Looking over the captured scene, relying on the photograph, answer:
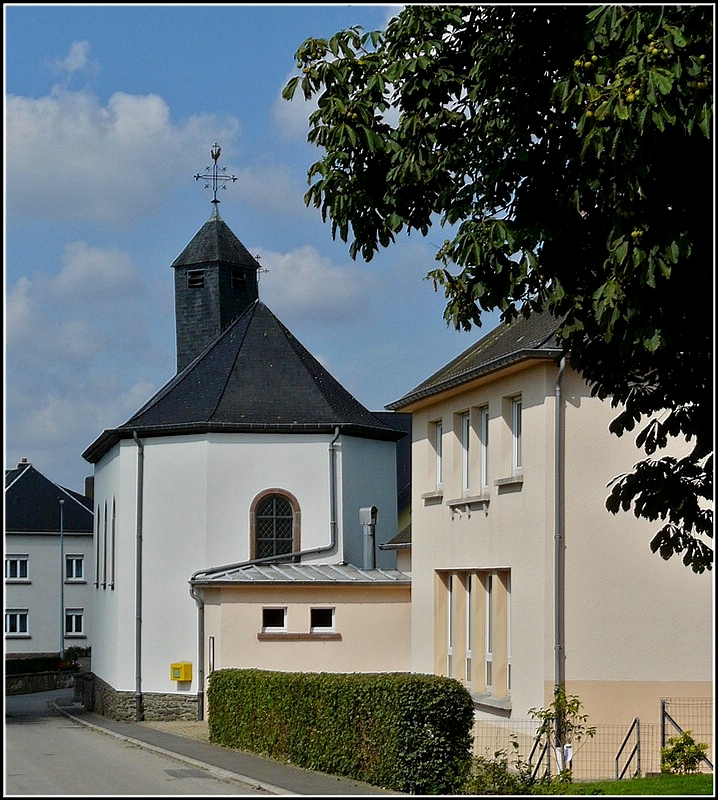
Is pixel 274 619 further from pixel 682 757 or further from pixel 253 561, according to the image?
pixel 682 757

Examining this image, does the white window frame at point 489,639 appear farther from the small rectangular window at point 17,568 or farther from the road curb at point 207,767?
the small rectangular window at point 17,568

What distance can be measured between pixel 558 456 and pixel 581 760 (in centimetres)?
402

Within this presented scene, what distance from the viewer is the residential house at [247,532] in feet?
88.3

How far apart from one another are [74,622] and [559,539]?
5234cm

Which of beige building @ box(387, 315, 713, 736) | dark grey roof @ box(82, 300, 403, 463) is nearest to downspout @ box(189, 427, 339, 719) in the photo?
dark grey roof @ box(82, 300, 403, 463)

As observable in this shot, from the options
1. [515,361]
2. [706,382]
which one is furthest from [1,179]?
[515,361]

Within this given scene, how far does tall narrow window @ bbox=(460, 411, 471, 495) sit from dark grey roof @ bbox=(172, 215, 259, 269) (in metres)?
17.4

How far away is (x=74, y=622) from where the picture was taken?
2608 inches

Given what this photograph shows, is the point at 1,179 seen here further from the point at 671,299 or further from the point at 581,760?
the point at 581,760

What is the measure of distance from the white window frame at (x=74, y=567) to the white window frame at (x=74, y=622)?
1529mm

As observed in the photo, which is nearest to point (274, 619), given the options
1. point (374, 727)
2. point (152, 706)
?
point (152, 706)

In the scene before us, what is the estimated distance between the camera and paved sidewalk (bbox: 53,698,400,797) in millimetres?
15047

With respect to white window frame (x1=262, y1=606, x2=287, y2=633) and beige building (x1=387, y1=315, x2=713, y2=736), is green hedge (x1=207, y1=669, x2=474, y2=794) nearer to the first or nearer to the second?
beige building (x1=387, y1=315, x2=713, y2=736)

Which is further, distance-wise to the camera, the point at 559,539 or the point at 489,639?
the point at 489,639
